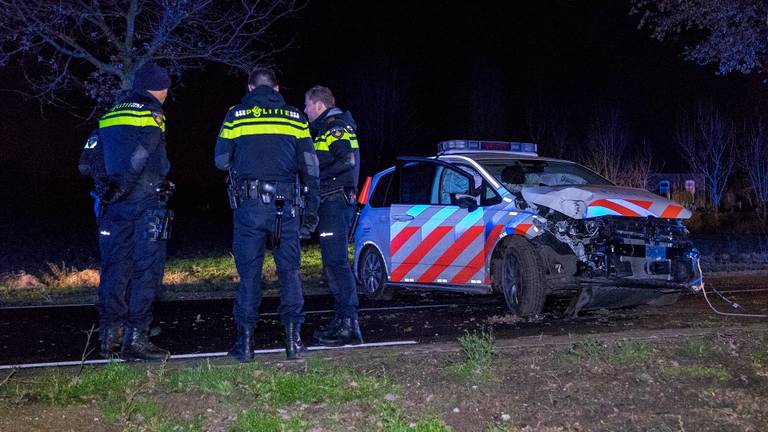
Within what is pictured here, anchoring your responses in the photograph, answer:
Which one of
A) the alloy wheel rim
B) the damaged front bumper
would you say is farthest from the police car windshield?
the damaged front bumper

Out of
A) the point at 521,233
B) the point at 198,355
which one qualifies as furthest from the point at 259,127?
the point at 521,233

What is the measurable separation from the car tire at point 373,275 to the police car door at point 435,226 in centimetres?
33

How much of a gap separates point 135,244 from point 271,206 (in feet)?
3.78

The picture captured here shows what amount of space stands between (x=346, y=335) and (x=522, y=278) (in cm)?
214

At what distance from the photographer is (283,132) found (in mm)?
5734

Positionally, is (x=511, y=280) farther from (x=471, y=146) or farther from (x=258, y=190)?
(x=258, y=190)

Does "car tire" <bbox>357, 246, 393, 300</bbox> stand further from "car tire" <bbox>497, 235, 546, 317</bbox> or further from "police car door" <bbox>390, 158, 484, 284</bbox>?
"car tire" <bbox>497, 235, 546, 317</bbox>

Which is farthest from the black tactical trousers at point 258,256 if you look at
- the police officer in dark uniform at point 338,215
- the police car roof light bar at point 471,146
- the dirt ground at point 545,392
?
the police car roof light bar at point 471,146

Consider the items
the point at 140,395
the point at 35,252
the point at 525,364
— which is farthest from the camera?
the point at 35,252

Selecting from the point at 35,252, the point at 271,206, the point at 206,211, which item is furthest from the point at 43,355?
the point at 206,211

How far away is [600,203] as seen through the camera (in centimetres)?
777

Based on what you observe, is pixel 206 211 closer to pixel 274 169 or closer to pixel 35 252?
pixel 35 252

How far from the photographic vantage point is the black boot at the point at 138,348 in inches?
229

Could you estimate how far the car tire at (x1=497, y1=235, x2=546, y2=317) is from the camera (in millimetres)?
7816
